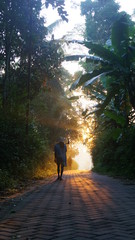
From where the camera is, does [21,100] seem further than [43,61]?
No

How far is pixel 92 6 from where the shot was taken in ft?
95.2

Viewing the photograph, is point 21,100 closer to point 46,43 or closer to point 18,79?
point 18,79

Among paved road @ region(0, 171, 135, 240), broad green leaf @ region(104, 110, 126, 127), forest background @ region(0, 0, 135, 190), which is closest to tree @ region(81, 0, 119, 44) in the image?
forest background @ region(0, 0, 135, 190)

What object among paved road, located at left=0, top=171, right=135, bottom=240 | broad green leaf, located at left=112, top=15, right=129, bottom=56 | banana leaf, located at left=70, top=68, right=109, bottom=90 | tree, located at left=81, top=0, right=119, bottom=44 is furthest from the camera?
tree, located at left=81, top=0, right=119, bottom=44

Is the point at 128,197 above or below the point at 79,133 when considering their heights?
below

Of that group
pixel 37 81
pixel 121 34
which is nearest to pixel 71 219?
pixel 121 34

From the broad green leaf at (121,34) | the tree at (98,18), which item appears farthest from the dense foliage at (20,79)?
the tree at (98,18)

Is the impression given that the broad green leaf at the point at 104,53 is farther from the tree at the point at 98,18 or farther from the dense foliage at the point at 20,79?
the tree at the point at 98,18

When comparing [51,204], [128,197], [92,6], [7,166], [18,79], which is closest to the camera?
[51,204]

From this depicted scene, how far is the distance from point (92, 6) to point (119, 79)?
19.8m

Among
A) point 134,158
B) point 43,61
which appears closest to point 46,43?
point 43,61

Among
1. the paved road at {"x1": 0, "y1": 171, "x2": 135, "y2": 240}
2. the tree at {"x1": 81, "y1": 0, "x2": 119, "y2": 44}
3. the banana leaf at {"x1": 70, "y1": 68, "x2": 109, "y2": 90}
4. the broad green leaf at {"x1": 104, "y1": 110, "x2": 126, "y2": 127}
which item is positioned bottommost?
the paved road at {"x1": 0, "y1": 171, "x2": 135, "y2": 240}

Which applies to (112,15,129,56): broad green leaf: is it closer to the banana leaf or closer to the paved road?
the banana leaf

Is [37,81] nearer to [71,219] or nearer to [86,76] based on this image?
[86,76]
